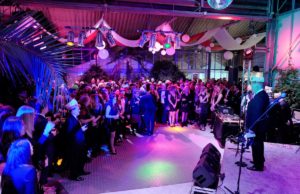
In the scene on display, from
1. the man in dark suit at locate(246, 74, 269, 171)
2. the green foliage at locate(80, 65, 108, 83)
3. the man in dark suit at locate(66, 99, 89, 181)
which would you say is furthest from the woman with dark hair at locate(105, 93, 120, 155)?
the green foliage at locate(80, 65, 108, 83)

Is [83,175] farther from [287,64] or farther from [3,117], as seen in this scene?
[287,64]

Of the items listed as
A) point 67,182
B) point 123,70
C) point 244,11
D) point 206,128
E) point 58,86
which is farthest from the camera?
point 123,70

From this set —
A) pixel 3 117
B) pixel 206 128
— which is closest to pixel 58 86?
pixel 3 117

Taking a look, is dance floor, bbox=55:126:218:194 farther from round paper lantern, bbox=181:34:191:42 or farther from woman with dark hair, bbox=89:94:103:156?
round paper lantern, bbox=181:34:191:42

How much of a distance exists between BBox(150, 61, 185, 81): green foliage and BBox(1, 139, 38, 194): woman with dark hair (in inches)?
515

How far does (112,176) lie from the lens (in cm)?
498

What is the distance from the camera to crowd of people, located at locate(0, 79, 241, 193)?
2.36 meters

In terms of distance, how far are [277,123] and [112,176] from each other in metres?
4.82

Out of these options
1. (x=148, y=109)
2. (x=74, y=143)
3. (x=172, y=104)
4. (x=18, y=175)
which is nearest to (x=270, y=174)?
(x=74, y=143)

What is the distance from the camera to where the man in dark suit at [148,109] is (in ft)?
26.3

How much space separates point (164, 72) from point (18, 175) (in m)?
13.3

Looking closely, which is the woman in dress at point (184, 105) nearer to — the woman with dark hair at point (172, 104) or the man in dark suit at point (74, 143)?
the woman with dark hair at point (172, 104)

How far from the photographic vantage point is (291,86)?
8.47 metres

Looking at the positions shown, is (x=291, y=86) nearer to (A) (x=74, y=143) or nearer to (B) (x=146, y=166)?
(B) (x=146, y=166)
